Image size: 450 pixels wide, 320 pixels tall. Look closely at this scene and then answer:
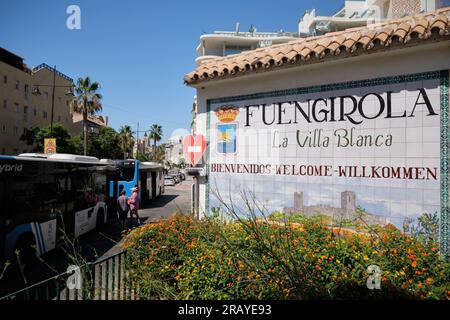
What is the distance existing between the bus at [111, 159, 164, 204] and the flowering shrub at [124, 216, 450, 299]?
13475 mm

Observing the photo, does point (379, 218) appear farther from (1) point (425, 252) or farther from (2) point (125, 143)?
(2) point (125, 143)

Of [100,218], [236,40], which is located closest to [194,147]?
[100,218]

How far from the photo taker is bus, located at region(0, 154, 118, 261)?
21.4 ft

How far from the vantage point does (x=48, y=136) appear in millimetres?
32875

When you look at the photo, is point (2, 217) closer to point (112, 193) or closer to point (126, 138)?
point (112, 193)

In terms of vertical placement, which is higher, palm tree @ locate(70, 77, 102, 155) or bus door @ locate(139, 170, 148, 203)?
palm tree @ locate(70, 77, 102, 155)

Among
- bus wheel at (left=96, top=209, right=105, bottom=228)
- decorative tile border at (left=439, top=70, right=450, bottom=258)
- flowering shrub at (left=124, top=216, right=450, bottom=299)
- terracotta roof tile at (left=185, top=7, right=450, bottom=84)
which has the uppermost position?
terracotta roof tile at (left=185, top=7, right=450, bottom=84)

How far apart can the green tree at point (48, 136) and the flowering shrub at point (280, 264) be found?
34374mm

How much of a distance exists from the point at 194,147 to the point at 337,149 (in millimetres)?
3478

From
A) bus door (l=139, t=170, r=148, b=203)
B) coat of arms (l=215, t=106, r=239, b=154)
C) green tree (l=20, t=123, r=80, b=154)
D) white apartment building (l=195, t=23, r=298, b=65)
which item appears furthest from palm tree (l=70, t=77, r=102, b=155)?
coat of arms (l=215, t=106, r=239, b=154)

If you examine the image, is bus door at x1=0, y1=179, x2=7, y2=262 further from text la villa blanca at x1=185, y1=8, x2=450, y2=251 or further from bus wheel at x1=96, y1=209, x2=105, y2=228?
bus wheel at x1=96, y1=209, x2=105, y2=228

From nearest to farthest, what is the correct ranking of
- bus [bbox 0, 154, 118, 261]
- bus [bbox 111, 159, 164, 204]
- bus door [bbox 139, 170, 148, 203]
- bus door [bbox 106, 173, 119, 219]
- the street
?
1. the street
2. bus [bbox 0, 154, 118, 261]
3. bus door [bbox 106, 173, 119, 219]
4. bus [bbox 111, 159, 164, 204]
5. bus door [bbox 139, 170, 148, 203]

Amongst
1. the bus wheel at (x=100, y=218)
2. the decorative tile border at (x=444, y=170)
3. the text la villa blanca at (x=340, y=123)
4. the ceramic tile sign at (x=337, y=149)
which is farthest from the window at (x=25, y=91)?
the decorative tile border at (x=444, y=170)

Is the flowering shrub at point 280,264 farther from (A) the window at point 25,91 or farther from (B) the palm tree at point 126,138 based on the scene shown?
(B) the palm tree at point 126,138
